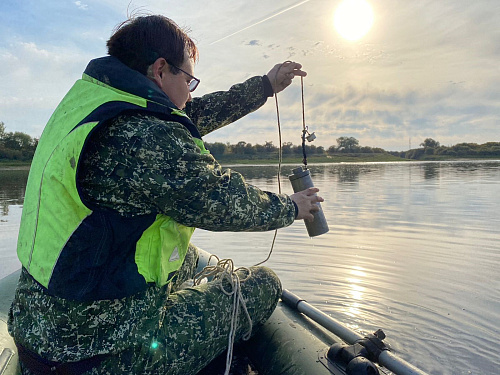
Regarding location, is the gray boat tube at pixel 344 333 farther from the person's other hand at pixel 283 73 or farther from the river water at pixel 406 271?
the person's other hand at pixel 283 73

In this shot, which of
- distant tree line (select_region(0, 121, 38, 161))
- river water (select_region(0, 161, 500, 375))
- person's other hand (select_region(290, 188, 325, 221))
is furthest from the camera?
distant tree line (select_region(0, 121, 38, 161))

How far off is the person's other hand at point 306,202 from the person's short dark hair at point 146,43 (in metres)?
0.92

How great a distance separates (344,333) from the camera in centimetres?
247

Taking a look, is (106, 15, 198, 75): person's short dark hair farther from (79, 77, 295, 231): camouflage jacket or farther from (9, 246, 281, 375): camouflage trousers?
(9, 246, 281, 375): camouflage trousers

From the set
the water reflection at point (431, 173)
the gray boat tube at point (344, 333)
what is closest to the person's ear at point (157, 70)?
the gray boat tube at point (344, 333)

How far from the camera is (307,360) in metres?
2.32

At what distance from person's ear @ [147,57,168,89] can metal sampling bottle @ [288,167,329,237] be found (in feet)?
3.59

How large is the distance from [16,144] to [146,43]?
65.3 metres

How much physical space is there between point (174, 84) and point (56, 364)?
135 centimetres

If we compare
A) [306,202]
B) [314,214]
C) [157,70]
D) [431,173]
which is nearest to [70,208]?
[157,70]

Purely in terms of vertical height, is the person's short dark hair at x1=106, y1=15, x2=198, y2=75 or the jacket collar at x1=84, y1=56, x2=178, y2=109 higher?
the person's short dark hair at x1=106, y1=15, x2=198, y2=75

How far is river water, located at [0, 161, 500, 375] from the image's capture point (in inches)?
149

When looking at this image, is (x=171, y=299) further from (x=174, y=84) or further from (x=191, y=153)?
(x=174, y=84)

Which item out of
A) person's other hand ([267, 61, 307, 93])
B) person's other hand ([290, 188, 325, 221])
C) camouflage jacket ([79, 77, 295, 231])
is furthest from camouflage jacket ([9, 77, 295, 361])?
person's other hand ([267, 61, 307, 93])
